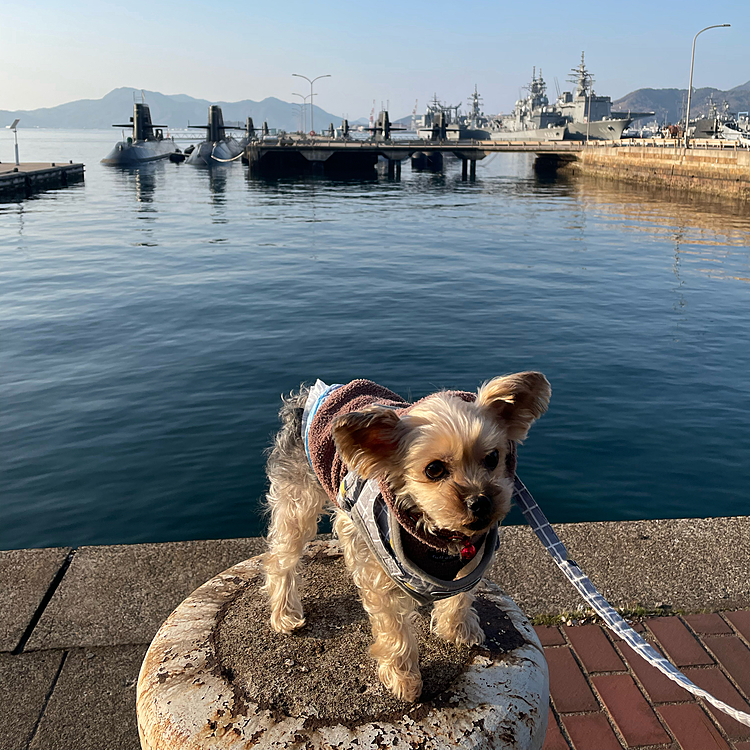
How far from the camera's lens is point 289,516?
3.46 metres

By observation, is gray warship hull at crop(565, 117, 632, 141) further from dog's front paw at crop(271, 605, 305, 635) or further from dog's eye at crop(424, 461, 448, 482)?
dog's eye at crop(424, 461, 448, 482)

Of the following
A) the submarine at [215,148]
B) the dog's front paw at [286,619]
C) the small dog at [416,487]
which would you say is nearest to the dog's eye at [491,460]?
the small dog at [416,487]

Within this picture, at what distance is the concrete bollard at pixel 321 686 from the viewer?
8.86 feet

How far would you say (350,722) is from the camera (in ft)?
9.03

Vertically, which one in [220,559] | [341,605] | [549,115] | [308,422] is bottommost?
[220,559]

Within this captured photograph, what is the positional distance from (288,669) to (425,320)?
473 inches

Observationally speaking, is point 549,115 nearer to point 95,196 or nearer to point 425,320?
point 95,196

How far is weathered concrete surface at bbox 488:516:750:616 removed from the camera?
13.8ft

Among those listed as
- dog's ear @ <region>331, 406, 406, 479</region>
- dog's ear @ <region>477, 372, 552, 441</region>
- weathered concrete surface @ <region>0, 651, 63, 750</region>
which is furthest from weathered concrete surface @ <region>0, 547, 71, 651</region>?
dog's ear @ <region>477, 372, 552, 441</region>

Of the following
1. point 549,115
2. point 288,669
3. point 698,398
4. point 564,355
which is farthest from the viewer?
point 549,115

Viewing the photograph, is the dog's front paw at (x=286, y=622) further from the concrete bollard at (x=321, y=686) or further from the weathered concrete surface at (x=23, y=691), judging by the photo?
the weathered concrete surface at (x=23, y=691)

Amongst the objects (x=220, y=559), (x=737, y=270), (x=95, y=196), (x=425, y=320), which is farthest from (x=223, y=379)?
(x=95, y=196)

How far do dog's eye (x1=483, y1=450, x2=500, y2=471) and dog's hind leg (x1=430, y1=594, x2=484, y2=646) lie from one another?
2.95 ft

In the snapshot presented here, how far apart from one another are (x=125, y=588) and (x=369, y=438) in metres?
2.71
